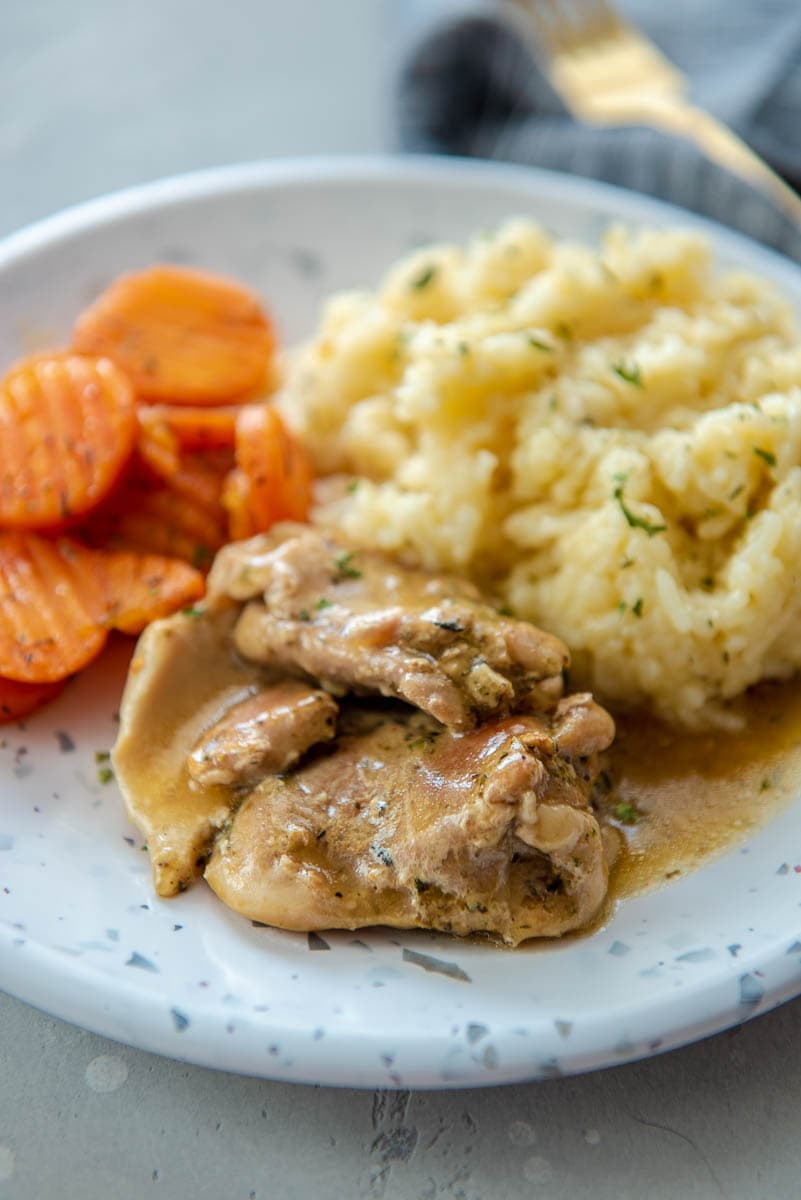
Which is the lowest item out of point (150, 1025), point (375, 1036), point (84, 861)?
point (84, 861)

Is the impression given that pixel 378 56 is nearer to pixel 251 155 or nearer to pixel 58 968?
pixel 251 155

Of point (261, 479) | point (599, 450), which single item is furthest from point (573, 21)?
point (261, 479)

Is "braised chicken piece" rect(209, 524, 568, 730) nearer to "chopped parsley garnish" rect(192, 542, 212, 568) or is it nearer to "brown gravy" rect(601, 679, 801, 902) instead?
"chopped parsley garnish" rect(192, 542, 212, 568)

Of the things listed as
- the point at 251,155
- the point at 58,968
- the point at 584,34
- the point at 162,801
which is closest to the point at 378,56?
the point at 251,155

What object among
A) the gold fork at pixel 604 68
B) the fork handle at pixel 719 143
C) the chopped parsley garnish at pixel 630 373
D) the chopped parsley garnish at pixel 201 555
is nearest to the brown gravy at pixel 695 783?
the chopped parsley garnish at pixel 630 373

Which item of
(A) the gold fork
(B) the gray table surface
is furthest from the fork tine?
(B) the gray table surface
